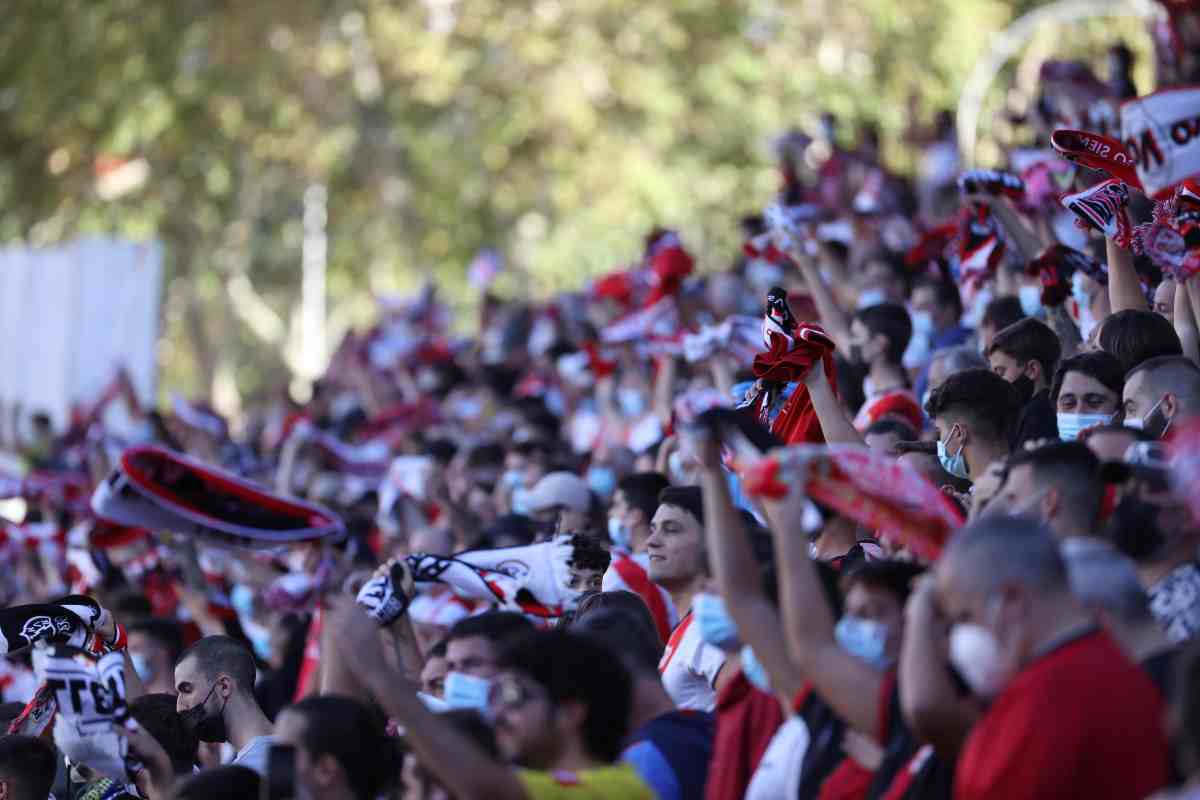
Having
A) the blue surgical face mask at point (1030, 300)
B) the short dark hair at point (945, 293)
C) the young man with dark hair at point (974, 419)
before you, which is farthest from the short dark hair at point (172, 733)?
the short dark hair at point (945, 293)

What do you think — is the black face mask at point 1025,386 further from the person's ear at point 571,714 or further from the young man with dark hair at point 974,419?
the person's ear at point 571,714

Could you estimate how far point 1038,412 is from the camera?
7.91m

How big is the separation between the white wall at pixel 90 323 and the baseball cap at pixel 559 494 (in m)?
13.8

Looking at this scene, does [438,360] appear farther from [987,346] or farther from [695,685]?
[695,685]

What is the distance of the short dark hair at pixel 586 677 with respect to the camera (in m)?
5.29

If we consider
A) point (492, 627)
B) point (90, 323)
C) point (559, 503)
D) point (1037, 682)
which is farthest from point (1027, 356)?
point (90, 323)

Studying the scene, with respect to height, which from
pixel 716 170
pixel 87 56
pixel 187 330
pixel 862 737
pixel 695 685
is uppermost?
pixel 862 737

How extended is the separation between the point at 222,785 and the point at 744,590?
5.55 feet

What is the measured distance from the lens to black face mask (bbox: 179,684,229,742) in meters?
A: 7.51

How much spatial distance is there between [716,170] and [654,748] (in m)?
24.8

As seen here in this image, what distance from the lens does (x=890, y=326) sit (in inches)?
375

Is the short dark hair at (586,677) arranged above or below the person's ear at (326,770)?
above

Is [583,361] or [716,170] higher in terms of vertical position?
[583,361]

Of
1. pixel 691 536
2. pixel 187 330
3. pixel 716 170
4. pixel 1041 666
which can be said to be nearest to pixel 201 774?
pixel 691 536
